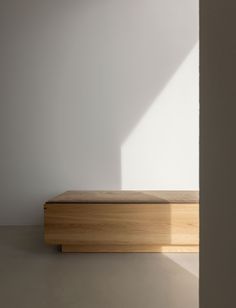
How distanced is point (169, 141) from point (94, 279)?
1.96 metres

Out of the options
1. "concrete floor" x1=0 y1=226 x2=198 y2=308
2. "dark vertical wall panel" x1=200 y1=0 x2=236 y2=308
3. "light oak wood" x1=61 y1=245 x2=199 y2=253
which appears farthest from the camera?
"light oak wood" x1=61 y1=245 x2=199 y2=253

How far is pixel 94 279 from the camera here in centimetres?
216

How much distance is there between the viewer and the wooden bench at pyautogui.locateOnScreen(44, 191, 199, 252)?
8.60ft

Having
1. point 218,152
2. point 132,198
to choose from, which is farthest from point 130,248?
point 218,152

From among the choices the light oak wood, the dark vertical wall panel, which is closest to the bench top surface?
the light oak wood

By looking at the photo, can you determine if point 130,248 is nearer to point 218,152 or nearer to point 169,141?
point 169,141

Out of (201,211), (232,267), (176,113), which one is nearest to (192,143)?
(176,113)

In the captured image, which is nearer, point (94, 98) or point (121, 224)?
point (121, 224)

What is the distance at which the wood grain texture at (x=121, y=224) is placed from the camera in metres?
2.62

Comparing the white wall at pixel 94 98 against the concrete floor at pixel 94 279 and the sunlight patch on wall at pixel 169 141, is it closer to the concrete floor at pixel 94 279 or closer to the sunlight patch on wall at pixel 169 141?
the sunlight patch on wall at pixel 169 141

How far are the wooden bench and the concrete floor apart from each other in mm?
131

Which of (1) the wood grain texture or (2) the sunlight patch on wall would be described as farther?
(2) the sunlight patch on wall

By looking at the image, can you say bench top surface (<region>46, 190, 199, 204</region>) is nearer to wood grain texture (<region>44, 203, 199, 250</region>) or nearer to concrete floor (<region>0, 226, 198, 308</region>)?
wood grain texture (<region>44, 203, 199, 250</region>)

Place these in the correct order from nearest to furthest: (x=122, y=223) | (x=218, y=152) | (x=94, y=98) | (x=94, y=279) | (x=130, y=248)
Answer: (x=218, y=152) < (x=94, y=279) < (x=122, y=223) < (x=130, y=248) < (x=94, y=98)
